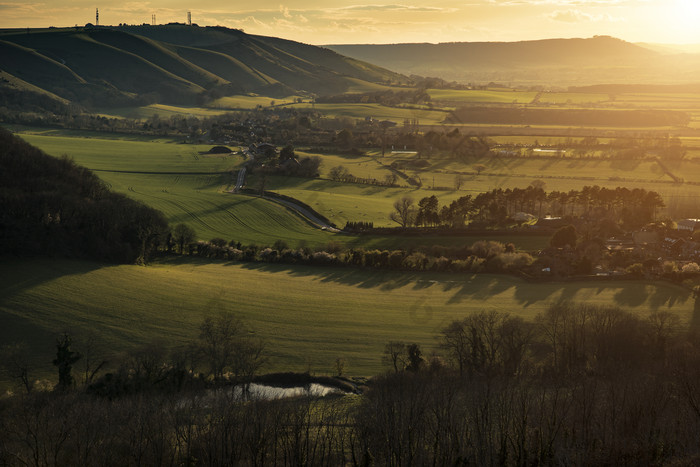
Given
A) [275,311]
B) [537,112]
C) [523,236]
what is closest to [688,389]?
[275,311]

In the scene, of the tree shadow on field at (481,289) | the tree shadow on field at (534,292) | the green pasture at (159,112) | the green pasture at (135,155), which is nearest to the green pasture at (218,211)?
the green pasture at (135,155)

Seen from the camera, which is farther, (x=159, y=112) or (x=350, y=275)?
(x=159, y=112)

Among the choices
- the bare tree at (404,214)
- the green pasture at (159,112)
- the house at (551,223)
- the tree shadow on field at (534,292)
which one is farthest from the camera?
the green pasture at (159,112)

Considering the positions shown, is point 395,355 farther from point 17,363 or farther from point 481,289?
point 17,363

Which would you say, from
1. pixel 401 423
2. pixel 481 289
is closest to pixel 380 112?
pixel 481 289

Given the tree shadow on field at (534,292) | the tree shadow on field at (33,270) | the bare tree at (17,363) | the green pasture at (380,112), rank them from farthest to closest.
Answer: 1. the green pasture at (380,112)
2. the tree shadow on field at (534,292)
3. the tree shadow on field at (33,270)
4. the bare tree at (17,363)

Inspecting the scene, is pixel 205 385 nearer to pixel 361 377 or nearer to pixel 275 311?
pixel 361 377

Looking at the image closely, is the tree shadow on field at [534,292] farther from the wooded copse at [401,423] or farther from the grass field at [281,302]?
the wooded copse at [401,423]

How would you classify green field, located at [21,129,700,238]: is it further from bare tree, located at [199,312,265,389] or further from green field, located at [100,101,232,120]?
green field, located at [100,101,232,120]
